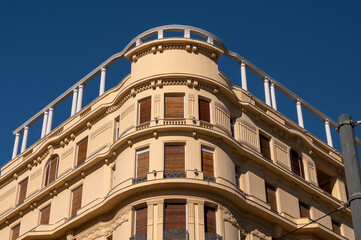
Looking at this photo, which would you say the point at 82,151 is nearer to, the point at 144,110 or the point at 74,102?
the point at 74,102

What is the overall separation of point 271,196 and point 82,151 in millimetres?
12873

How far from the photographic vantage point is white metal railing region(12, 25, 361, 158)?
138 ft

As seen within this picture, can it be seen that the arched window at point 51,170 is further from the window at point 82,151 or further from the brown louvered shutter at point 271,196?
the brown louvered shutter at point 271,196

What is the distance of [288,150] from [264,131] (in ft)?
7.80

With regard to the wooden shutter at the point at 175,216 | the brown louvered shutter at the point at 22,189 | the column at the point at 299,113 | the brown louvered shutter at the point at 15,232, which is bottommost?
the wooden shutter at the point at 175,216

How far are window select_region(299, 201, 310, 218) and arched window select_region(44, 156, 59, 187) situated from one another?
16.7 metres

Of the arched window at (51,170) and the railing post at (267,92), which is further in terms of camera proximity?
the railing post at (267,92)

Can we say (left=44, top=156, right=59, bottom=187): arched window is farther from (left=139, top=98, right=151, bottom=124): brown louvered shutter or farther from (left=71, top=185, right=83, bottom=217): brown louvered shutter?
(left=139, top=98, right=151, bottom=124): brown louvered shutter

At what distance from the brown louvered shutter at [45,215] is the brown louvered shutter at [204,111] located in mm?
12690

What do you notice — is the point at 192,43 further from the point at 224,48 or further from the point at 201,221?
the point at 201,221

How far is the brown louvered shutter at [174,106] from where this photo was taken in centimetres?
3719

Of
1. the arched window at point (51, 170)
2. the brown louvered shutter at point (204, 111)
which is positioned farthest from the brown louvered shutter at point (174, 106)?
the arched window at point (51, 170)

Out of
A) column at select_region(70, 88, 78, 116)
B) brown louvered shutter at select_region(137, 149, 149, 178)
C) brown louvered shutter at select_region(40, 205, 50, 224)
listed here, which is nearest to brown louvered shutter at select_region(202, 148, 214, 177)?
brown louvered shutter at select_region(137, 149, 149, 178)

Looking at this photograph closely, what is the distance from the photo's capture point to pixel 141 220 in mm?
34219
